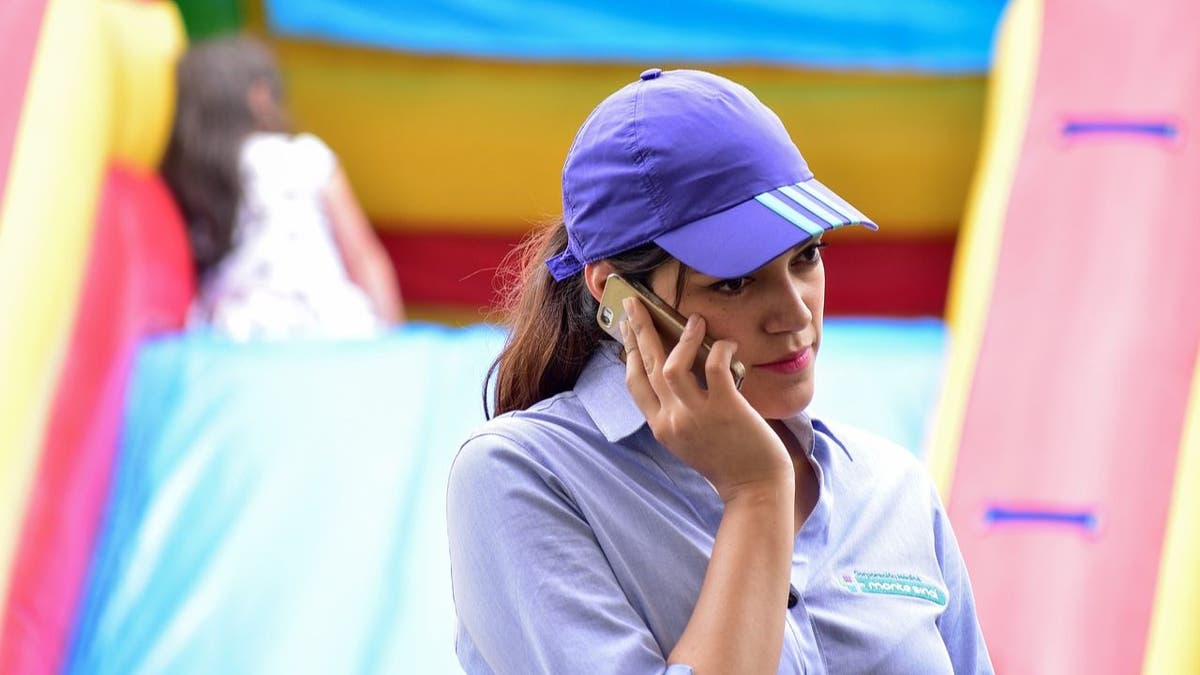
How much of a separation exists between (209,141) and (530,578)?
2134mm

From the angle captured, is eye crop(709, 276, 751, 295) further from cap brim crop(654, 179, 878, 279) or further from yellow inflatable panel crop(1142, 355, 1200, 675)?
yellow inflatable panel crop(1142, 355, 1200, 675)

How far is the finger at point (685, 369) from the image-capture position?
96 centimetres

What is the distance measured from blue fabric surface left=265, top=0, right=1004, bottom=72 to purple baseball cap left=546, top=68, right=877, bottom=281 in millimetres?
2072

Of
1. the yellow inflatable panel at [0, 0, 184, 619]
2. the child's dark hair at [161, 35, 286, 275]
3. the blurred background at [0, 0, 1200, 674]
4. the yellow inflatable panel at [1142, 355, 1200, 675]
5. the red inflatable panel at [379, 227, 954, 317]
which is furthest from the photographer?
the red inflatable panel at [379, 227, 954, 317]

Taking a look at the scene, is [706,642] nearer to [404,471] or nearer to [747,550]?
[747,550]

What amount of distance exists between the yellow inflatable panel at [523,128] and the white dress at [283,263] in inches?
8.0

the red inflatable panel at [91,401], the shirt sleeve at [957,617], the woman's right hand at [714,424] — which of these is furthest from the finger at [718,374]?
the red inflatable panel at [91,401]

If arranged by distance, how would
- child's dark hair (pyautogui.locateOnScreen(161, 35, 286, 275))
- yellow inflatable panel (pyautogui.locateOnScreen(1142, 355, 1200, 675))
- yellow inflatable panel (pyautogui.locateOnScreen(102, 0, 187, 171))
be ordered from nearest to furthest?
yellow inflatable panel (pyautogui.locateOnScreen(1142, 355, 1200, 675))
yellow inflatable panel (pyautogui.locateOnScreen(102, 0, 187, 171))
child's dark hair (pyautogui.locateOnScreen(161, 35, 286, 275))

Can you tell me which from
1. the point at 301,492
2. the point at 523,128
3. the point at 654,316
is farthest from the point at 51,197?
the point at 654,316

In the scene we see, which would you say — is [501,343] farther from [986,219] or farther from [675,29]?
[675,29]

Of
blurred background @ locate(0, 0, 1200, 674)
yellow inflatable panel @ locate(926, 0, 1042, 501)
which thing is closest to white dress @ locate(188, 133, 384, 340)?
blurred background @ locate(0, 0, 1200, 674)

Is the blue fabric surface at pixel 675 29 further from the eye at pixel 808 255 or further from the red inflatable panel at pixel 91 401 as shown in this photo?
the eye at pixel 808 255

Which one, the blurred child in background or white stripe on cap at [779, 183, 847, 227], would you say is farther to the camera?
the blurred child in background

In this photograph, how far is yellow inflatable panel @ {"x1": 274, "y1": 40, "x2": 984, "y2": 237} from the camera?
3018mm
